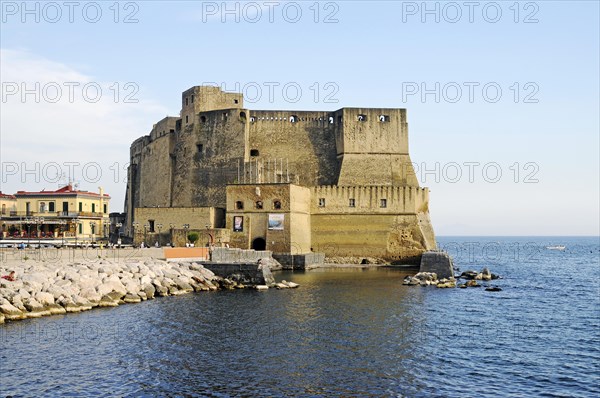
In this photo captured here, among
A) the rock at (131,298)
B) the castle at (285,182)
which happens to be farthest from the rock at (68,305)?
the castle at (285,182)

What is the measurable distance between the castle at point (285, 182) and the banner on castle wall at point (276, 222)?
0.20 feet

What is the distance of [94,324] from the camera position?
19.6m

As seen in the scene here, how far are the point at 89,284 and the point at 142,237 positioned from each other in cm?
1818

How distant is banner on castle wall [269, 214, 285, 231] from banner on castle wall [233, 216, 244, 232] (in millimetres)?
1797

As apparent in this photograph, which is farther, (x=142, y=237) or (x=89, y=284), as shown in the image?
(x=142, y=237)

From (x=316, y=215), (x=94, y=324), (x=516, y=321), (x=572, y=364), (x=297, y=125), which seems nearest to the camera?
(x=572, y=364)

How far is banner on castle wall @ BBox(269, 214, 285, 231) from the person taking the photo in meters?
40.8

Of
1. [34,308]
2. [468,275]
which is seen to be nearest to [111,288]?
[34,308]

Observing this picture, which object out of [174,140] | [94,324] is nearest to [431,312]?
[94,324]

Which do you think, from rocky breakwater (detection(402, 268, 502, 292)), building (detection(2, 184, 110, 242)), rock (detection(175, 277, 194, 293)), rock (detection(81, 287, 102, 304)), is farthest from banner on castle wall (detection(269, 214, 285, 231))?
rock (detection(81, 287, 102, 304))

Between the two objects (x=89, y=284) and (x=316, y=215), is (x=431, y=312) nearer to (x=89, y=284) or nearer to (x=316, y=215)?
(x=89, y=284)

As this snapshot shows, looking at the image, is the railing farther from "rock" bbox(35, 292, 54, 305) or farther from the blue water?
"rock" bbox(35, 292, 54, 305)

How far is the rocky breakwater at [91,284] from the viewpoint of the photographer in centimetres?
2056

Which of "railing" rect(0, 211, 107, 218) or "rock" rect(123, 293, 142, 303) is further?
"railing" rect(0, 211, 107, 218)
